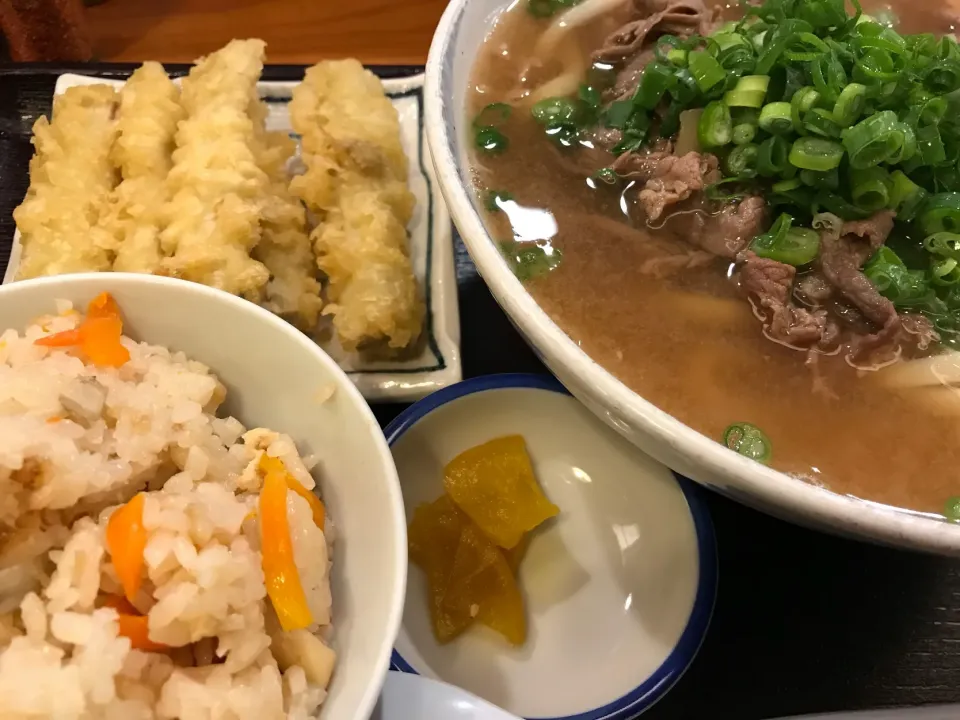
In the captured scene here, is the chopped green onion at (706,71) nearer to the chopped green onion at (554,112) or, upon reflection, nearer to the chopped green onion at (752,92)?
the chopped green onion at (752,92)

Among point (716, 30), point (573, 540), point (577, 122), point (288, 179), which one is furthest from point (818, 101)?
point (288, 179)

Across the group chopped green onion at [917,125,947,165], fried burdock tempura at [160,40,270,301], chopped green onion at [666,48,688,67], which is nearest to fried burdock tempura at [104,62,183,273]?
fried burdock tempura at [160,40,270,301]

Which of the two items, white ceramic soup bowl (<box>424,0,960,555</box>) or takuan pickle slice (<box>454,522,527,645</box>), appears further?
takuan pickle slice (<box>454,522,527,645</box>)

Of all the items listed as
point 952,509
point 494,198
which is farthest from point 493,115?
point 952,509

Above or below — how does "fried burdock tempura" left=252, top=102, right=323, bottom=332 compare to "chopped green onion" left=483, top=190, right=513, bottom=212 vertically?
below

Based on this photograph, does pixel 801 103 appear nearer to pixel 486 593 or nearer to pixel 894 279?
pixel 894 279

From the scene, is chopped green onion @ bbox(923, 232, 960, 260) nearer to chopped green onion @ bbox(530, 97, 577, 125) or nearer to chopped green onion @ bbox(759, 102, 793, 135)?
chopped green onion @ bbox(759, 102, 793, 135)
